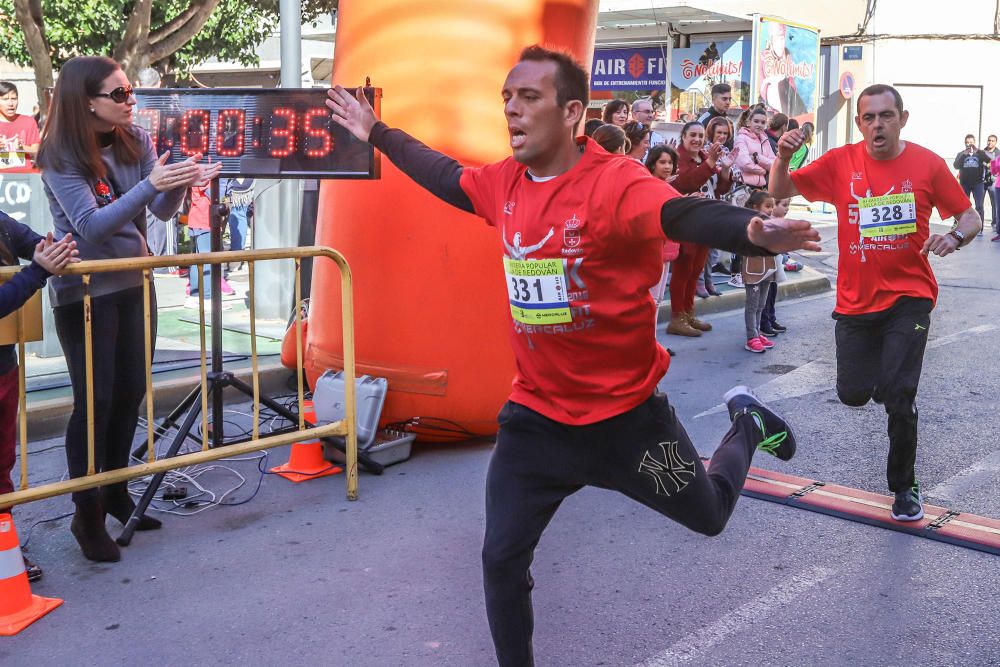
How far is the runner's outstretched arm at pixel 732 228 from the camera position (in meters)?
2.70

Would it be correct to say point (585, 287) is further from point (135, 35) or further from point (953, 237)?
point (135, 35)

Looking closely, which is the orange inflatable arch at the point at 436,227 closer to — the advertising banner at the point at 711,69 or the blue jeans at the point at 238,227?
the blue jeans at the point at 238,227

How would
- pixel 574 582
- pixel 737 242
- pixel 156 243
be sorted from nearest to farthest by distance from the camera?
pixel 737 242 < pixel 574 582 < pixel 156 243

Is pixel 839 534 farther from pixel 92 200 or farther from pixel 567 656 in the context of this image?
pixel 92 200

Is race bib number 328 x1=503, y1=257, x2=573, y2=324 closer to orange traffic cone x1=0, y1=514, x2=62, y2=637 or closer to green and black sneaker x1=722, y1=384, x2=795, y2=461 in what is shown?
green and black sneaker x1=722, y1=384, x2=795, y2=461

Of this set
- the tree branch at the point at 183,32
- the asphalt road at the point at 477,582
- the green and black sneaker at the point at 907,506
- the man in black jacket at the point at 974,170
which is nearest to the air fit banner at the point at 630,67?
the man in black jacket at the point at 974,170

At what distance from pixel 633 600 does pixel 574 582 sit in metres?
0.28

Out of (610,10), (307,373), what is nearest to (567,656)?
(307,373)

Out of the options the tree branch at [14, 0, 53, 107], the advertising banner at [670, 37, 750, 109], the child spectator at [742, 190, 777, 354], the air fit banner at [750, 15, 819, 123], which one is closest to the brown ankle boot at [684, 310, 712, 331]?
the child spectator at [742, 190, 777, 354]

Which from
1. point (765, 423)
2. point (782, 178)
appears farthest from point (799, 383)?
point (765, 423)

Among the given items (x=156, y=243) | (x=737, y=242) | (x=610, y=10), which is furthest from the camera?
(x=610, y=10)

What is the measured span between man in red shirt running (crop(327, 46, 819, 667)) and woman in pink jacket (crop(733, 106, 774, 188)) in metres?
8.91

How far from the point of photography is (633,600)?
423cm

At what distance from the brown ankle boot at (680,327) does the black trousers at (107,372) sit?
20.7ft
